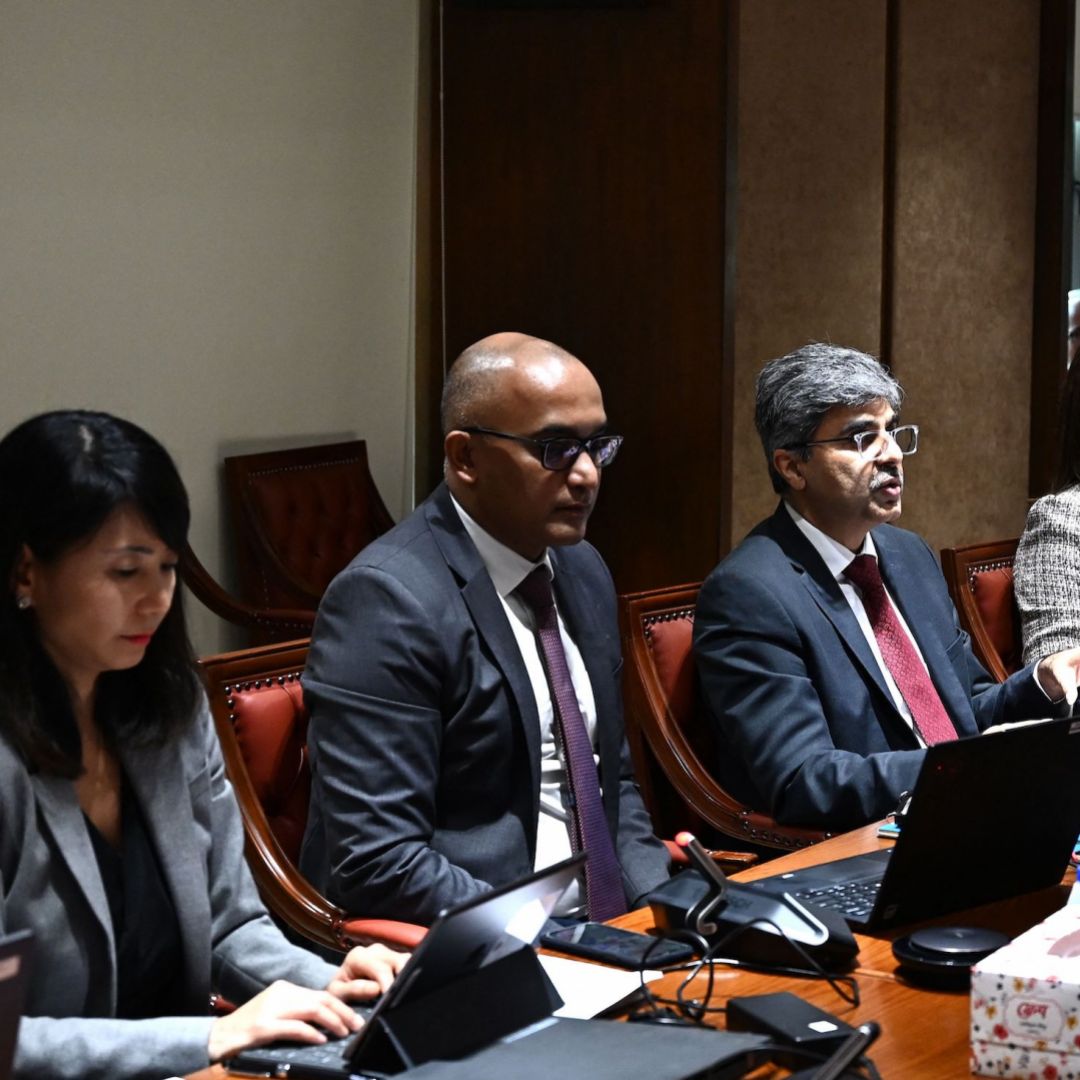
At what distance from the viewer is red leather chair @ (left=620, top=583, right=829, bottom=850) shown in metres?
3.20

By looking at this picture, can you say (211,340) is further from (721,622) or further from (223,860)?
(223,860)

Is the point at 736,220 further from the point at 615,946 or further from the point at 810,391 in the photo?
the point at 615,946

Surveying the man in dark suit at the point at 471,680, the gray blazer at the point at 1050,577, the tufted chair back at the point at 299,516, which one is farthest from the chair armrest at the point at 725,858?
the tufted chair back at the point at 299,516

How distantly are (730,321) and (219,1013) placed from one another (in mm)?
3288

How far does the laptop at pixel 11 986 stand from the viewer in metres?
1.32

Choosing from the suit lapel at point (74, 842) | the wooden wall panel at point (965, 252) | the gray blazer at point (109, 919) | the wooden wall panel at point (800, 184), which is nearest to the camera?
the gray blazer at point (109, 919)

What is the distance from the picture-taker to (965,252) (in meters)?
6.40

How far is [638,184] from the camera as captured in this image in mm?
5355

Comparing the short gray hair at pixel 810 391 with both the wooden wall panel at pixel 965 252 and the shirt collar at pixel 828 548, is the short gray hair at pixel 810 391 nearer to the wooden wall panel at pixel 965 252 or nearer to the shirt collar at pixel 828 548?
the shirt collar at pixel 828 548

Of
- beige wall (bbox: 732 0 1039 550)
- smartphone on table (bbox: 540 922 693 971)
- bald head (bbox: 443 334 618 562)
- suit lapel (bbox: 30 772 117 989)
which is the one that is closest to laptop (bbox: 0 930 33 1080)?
suit lapel (bbox: 30 772 117 989)

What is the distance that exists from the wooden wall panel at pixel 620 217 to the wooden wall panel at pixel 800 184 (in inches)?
25.0

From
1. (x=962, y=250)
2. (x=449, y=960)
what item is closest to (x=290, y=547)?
(x=962, y=250)

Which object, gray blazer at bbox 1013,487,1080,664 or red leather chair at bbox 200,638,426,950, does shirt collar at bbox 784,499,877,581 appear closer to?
gray blazer at bbox 1013,487,1080,664

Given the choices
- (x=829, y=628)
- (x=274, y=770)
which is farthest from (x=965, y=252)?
(x=274, y=770)
